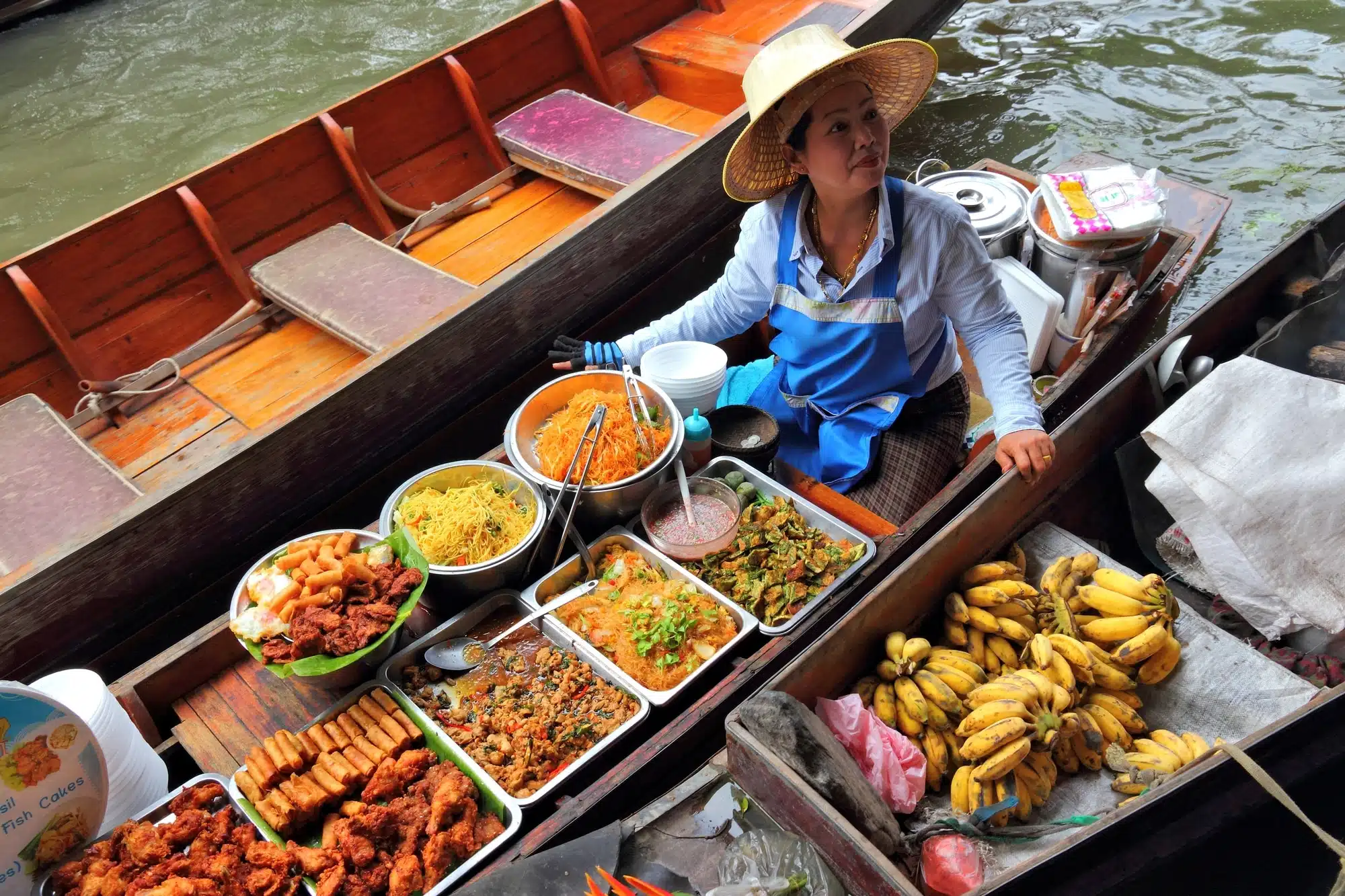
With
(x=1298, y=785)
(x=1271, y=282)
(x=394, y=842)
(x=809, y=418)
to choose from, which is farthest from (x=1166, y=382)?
(x=394, y=842)

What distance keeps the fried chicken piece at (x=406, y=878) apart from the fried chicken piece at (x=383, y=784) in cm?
19

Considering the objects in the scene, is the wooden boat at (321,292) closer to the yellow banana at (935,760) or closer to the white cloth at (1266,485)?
the yellow banana at (935,760)

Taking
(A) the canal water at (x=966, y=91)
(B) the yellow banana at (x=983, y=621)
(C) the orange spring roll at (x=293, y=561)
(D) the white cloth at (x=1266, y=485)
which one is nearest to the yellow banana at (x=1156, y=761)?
(B) the yellow banana at (x=983, y=621)

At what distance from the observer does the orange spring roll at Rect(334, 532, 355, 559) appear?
2.62 meters

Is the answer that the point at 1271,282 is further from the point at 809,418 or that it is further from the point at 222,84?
the point at 222,84

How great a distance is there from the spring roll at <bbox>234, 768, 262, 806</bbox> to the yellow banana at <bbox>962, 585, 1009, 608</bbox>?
85.0 inches

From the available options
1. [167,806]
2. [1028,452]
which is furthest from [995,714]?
[167,806]

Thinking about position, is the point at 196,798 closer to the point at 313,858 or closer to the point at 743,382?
the point at 313,858

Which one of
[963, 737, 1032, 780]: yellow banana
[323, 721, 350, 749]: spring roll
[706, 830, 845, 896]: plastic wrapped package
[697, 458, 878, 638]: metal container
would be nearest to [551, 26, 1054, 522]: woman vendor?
[697, 458, 878, 638]: metal container

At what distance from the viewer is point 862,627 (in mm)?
2482

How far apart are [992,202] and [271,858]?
12.7 ft

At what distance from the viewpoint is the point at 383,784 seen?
7.68ft

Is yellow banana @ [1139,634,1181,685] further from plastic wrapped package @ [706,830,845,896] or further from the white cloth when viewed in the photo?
plastic wrapped package @ [706,830,845,896]

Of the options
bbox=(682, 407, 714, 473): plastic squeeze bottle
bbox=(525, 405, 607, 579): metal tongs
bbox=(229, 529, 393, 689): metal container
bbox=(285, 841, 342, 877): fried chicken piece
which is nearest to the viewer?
bbox=(285, 841, 342, 877): fried chicken piece
